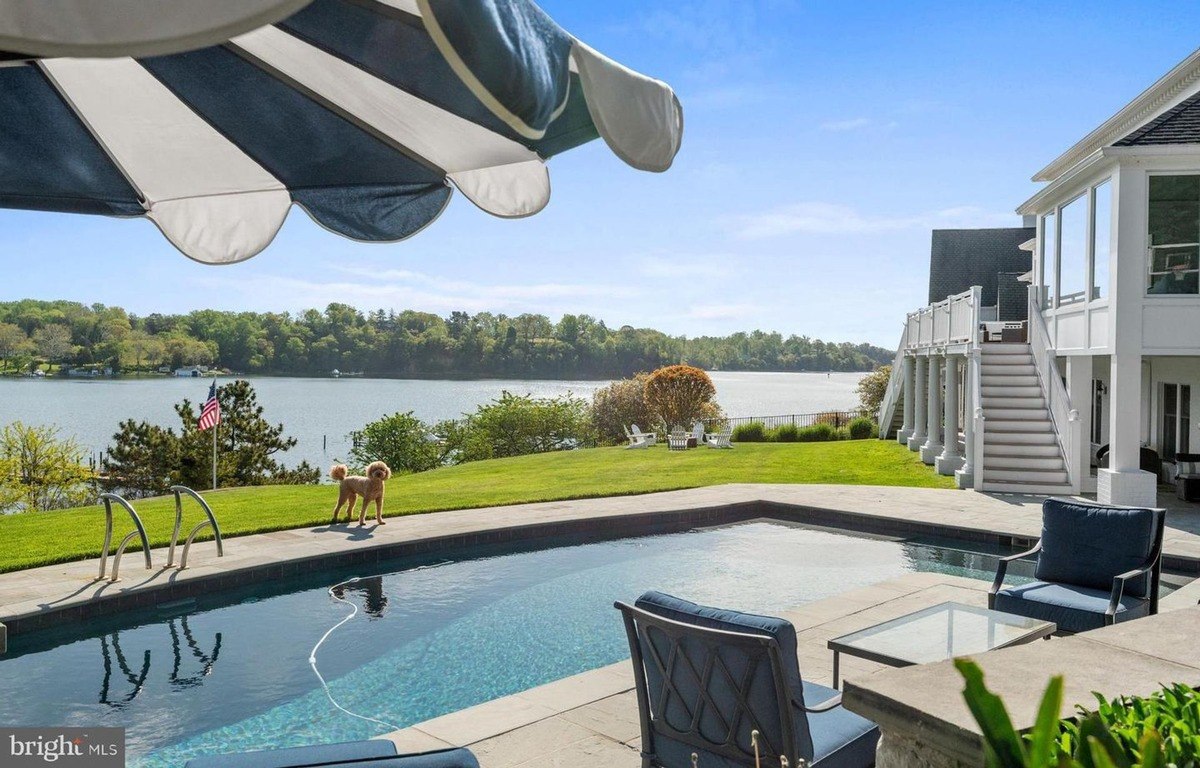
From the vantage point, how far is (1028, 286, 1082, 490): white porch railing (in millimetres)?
13914

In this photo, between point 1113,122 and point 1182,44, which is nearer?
point 1113,122

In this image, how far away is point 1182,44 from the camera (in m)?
24.9

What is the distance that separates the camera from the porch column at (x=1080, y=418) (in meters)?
13.9

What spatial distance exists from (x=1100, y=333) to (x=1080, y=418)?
1.92 meters

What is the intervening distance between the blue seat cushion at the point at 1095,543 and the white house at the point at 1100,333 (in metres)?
7.12

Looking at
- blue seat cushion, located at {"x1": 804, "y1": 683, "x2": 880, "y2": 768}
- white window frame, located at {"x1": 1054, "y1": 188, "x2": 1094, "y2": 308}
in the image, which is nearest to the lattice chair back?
blue seat cushion, located at {"x1": 804, "y1": 683, "x2": 880, "y2": 768}

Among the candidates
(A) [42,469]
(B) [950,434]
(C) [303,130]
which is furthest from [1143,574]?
(A) [42,469]

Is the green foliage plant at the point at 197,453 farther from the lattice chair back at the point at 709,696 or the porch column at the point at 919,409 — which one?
the lattice chair back at the point at 709,696

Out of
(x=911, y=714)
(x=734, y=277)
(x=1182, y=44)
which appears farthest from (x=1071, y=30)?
(x=734, y=277)

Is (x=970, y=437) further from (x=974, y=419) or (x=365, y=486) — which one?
(x=365, y=486)

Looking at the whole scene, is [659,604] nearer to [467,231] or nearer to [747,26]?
[747,26]

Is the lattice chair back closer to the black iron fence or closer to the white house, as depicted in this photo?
the white house

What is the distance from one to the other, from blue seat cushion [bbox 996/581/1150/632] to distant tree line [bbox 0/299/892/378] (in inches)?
1434

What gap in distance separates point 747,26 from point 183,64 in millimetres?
12320
